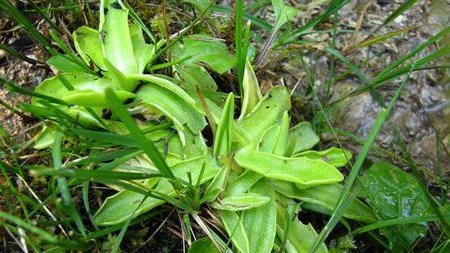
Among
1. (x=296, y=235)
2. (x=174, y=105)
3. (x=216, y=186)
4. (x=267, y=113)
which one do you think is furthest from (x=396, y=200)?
(x=174, y=105)

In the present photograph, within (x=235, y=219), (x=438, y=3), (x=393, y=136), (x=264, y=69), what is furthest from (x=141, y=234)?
(x=438, y=3)

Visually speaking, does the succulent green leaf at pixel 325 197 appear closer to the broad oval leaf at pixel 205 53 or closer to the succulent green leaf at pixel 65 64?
the broad oval leaf at pixel 205 53

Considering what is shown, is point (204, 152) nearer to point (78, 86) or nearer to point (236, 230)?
point (236, 230)

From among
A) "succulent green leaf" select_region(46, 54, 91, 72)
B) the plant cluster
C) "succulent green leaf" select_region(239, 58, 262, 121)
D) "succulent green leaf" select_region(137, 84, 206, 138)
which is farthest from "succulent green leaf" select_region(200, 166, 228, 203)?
"succulent green leaf" select_region(46, 54, 91, 72)

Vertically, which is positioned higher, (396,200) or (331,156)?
(331,156)

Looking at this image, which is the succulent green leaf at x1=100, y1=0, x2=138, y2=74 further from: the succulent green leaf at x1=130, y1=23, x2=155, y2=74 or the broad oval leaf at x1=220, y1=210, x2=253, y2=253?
the broad oval leaf at x1=220, y1=210, x2=253, y2=253

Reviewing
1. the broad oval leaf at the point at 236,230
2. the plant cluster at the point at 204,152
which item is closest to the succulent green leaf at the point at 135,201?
the plant cluster at the point at 204,152

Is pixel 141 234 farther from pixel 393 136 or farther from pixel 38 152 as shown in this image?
pixel 393 136
